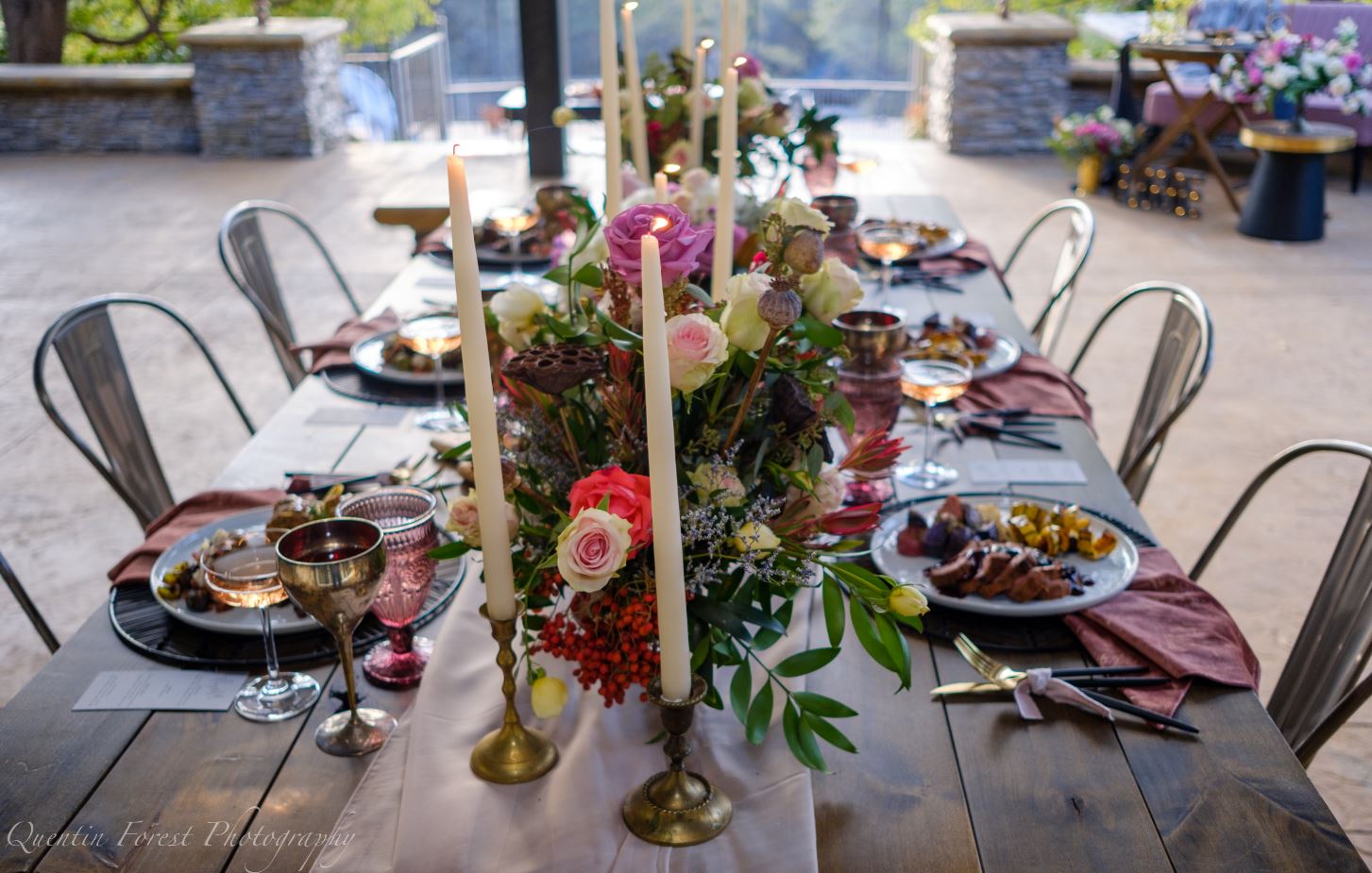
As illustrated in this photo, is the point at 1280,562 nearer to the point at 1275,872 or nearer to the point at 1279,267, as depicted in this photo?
the point at 1275,872

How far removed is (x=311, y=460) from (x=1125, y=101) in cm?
607

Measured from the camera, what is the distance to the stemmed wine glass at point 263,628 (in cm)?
114

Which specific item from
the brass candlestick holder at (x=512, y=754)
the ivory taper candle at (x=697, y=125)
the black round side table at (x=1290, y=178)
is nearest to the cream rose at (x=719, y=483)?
the brass candlestick holder at (x=512, y=754)

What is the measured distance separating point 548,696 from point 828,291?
0.42m

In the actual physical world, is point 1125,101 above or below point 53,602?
above

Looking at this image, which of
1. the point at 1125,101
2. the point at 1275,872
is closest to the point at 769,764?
the point at 1275,872

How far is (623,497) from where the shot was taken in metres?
0.88

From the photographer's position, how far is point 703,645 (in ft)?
3.18

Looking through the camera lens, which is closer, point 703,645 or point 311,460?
point 703,645

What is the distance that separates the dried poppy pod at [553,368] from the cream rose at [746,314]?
0.11 meters

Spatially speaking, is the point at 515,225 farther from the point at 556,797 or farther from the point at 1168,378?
the point at 556,797

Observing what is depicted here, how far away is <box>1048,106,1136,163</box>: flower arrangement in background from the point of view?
20.8 feet

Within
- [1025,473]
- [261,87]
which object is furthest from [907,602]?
[261,87]

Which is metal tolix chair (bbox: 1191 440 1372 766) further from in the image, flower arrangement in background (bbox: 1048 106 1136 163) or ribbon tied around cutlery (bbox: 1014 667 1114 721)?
flower arrangement in background (bbox: 1048 106 1136 163)
